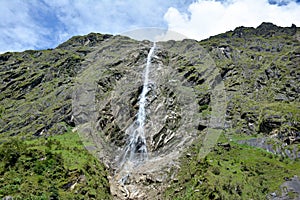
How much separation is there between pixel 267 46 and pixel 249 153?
4996cm

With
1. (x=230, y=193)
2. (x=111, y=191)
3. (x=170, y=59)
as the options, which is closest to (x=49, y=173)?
(x=111, y=191)

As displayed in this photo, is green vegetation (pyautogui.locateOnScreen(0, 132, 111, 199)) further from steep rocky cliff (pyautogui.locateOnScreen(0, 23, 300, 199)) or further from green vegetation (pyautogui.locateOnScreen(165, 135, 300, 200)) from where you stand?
green vegetation (pyautogui.locateOnScreen(165, 135, 300, 200))

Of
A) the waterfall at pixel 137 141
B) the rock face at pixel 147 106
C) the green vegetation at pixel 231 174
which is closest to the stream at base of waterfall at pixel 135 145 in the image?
the waterfall at pixel 137 141

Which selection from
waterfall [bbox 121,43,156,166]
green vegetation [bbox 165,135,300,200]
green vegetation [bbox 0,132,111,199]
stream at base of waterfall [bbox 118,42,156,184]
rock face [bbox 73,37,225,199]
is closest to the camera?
green vegetation [bbox 0,132,111,199]

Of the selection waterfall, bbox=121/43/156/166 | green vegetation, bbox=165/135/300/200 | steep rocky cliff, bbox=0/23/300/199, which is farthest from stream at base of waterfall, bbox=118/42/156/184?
green vegetation, bbox=165/135/300/200

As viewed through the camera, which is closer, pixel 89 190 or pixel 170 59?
pixel 89 190

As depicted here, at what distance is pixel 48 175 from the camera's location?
25.4m

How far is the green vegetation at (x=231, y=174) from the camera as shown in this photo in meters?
24.9

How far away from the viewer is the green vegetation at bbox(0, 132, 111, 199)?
74.8ft

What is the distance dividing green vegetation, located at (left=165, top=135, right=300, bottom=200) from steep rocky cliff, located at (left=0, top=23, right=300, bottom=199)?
12cm

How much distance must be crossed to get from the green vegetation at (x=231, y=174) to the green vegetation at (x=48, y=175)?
26.6 feet

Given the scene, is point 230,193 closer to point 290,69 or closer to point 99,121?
point 99,121

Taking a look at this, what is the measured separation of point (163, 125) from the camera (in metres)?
41.1

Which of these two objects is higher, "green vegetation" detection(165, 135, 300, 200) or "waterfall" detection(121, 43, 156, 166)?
"waterfall" detection(121, 43, 156, 166)
